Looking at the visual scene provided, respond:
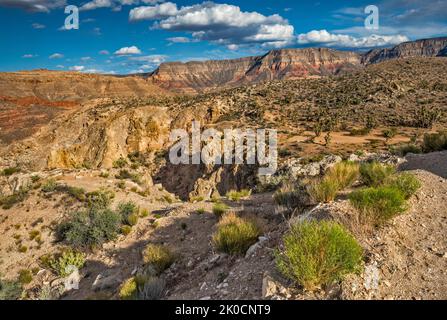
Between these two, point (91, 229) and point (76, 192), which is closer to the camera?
point (91, 229)

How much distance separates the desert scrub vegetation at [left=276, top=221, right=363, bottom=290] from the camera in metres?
4.50

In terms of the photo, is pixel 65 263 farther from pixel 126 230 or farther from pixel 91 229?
pixel 126 230

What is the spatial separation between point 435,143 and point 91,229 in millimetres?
13319

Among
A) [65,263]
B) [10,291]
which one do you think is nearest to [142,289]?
[10,291]

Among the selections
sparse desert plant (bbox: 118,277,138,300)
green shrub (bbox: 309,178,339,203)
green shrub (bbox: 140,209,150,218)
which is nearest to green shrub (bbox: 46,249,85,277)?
green shrub (bbox: 140,209,150,218)

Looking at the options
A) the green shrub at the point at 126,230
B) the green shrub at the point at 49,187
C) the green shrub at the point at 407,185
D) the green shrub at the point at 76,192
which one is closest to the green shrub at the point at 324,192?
the green shrub at the point at 407,185

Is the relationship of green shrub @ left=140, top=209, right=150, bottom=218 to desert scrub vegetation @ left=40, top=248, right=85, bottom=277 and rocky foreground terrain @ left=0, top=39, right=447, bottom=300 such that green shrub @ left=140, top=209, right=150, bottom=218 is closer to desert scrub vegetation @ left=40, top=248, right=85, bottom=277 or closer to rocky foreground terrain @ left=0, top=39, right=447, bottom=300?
rocky foreground terrain @ left=0, top=39, right=447, bottom=300

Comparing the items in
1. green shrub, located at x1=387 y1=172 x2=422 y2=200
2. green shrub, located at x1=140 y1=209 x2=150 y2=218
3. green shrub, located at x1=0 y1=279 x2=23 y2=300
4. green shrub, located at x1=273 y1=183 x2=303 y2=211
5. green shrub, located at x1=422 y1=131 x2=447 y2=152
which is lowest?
green shrub, located at x1=0 y1=279 x2=23 y2=300

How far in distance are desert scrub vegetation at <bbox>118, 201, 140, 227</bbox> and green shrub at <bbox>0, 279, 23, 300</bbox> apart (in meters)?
3.45

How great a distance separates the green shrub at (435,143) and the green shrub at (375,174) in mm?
5881

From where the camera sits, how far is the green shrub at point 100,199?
1298 centimetres

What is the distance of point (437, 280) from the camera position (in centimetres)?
456

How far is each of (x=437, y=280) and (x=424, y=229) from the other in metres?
1.51

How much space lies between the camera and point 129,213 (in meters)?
11.9
